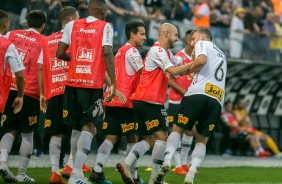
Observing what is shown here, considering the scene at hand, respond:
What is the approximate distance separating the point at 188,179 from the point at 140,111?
52.4 inches

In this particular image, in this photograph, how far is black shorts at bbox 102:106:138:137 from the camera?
43.8 feet

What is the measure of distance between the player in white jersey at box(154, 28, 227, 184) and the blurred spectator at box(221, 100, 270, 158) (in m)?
12.2

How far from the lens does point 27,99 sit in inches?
515

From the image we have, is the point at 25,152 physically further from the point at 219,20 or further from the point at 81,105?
the point at 219,20

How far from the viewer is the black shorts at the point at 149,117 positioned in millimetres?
12609

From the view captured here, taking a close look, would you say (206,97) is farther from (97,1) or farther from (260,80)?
(260,80)

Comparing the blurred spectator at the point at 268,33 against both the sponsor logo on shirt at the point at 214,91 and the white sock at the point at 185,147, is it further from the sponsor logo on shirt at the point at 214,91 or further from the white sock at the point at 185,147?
the sponsor logo on shirt at the point at 214,91

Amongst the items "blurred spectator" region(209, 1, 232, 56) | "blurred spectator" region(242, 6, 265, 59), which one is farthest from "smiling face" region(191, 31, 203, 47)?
"blurred spectator" region(242, 6, 265, 59)

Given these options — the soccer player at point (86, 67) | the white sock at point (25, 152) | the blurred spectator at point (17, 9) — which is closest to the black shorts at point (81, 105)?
the soccer player at point (86, 67)

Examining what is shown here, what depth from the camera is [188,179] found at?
1196 cm

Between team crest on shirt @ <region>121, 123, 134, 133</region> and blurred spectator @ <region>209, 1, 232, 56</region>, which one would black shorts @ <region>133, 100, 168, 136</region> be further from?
blurred spectator @ <region>209, 1, 232, 56</region>

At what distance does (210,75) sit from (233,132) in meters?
12.6

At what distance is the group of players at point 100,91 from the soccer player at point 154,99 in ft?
0.05

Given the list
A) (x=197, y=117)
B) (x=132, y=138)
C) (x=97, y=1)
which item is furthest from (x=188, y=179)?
(x=97, y=1)
